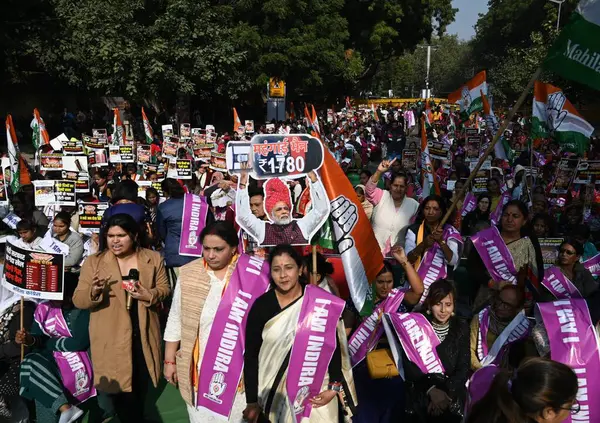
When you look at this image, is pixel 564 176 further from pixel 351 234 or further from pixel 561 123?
pixel 351 234

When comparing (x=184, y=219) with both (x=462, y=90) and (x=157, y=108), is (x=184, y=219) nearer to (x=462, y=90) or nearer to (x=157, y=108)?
(x=462, y=90)

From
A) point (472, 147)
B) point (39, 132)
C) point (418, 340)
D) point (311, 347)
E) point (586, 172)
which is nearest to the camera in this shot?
point (311, 347)

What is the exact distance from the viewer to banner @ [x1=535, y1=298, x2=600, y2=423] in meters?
2.94

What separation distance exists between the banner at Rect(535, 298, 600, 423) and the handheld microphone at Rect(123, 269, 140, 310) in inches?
88.2

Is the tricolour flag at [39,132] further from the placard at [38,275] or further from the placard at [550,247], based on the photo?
the placard at [550,247]

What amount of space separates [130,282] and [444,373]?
1887mm

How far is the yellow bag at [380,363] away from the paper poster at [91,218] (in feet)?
12.1

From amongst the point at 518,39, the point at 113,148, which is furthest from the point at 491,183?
the point at 518,39

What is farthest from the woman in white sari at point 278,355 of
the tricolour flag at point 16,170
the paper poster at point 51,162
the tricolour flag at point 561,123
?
the paper poster at point 51,162

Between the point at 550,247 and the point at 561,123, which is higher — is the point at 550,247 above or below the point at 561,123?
below

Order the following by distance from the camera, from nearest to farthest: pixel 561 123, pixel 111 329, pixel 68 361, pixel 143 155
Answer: pixel 111 329 → pixel 68 361 → pixel 561 123 → pixel 143 155

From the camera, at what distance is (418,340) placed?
3705 mm

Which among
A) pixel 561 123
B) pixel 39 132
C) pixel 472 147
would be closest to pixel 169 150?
pixel 39 132

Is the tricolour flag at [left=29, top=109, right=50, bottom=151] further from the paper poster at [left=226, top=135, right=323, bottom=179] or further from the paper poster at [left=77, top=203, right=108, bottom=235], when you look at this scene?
the paper poster at [left=226, top=135, right=323, bottom=179]
